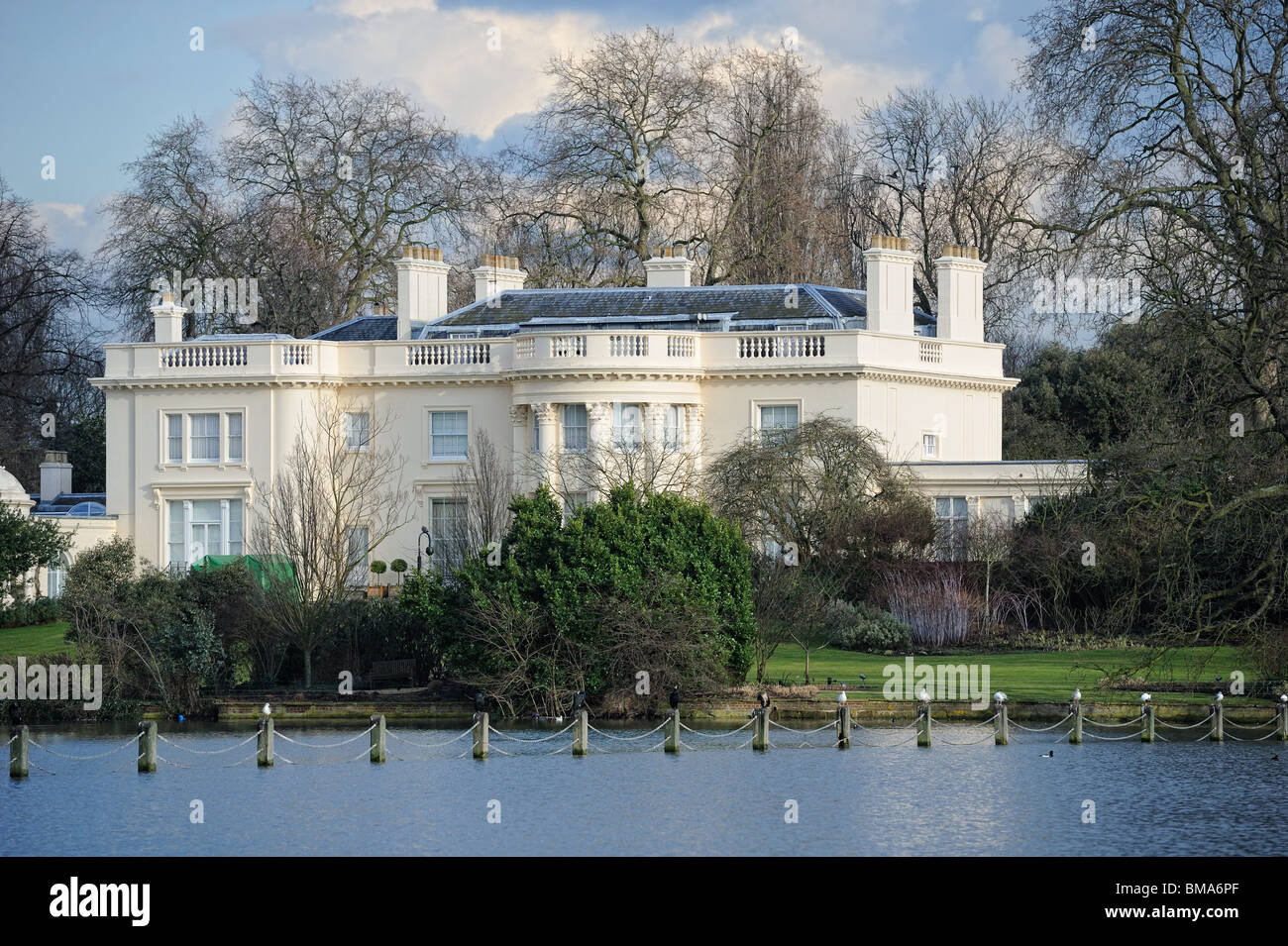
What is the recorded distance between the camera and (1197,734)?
31438 millimetres

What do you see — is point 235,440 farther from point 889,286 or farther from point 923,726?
point 923,726

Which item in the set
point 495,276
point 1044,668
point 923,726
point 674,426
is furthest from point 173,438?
point 923,726

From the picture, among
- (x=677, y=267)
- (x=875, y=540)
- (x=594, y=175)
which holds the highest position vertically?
(x=594, y=175)

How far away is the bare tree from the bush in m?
9.96

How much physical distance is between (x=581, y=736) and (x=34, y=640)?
17722 mm

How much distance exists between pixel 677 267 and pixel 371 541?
11.6 meters

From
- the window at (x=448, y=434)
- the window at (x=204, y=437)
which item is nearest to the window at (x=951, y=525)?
the window at (x=448, y=434)

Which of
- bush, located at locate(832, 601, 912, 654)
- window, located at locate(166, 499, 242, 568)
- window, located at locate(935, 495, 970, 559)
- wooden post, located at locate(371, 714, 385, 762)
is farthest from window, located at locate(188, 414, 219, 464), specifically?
wooden post, located at locate(371, 714, 385, 762)

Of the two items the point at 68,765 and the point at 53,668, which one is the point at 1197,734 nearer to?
the point at 68,765

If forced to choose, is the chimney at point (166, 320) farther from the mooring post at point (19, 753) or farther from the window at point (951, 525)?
the mooring post at point (19, 753)

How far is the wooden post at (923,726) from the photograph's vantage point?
3042cm

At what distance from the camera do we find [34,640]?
43.4 metres
